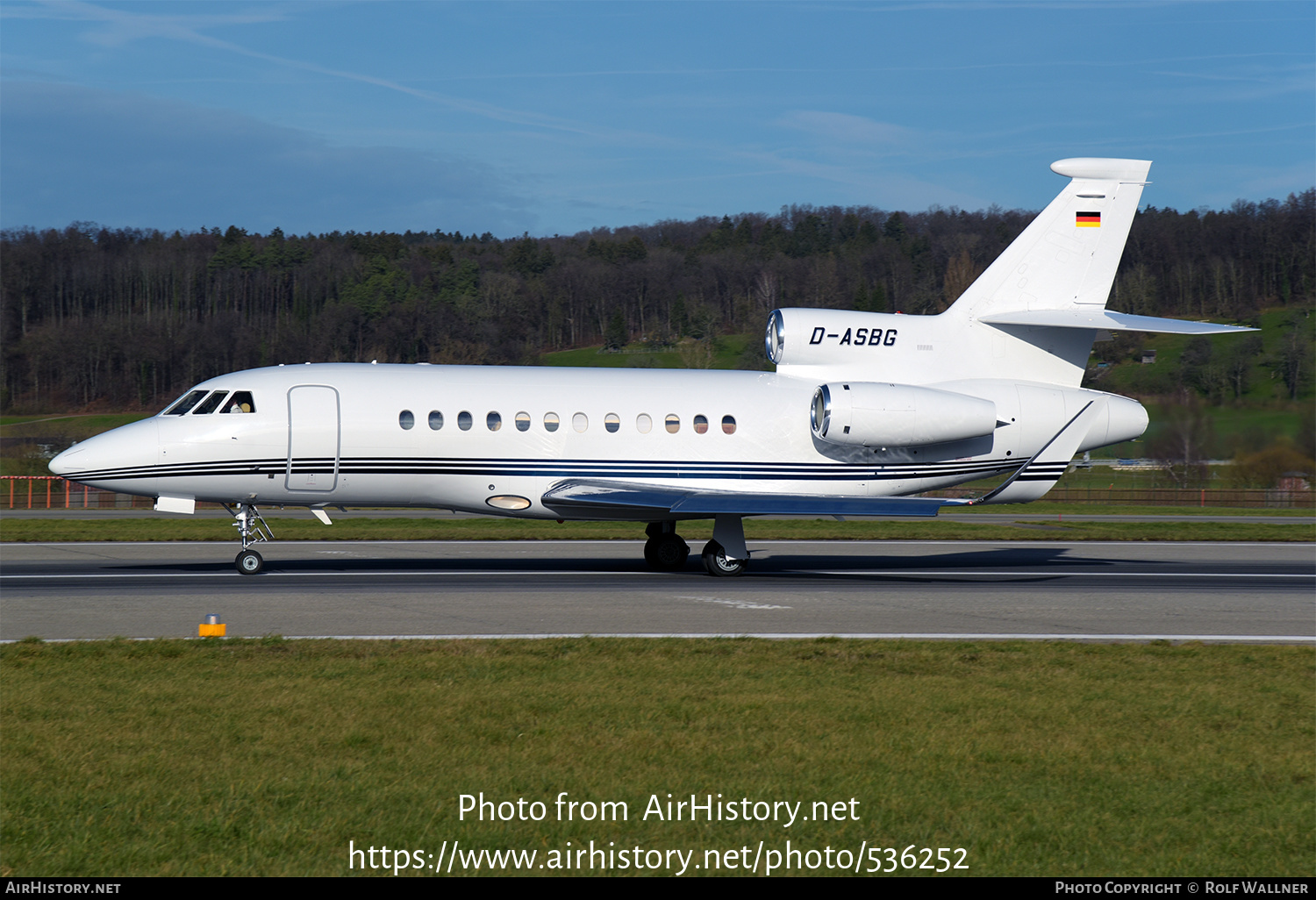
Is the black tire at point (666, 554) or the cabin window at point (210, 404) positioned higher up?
the cabin window at point (210, 404)

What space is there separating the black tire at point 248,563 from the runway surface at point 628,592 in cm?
38

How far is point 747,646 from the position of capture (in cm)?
1290

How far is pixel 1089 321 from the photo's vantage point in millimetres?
21750

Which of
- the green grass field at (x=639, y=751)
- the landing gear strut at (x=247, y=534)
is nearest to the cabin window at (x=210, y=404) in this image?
the landing gear strut at (x=247, y=534)

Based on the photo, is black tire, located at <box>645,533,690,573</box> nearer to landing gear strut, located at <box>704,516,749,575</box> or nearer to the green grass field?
landing gear strut, located at <box>704,516,749,575</box>

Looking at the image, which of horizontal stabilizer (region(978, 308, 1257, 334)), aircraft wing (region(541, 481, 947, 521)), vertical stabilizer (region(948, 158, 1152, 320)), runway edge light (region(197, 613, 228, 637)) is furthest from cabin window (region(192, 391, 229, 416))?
vertical stabilizer (region(948, 158, 1152, 320))

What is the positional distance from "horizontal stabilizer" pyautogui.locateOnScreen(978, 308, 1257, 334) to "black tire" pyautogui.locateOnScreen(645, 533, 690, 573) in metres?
7.48

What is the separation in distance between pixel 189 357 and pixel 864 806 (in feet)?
348

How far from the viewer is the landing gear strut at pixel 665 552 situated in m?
22.0

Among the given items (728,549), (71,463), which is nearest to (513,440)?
(728,549)

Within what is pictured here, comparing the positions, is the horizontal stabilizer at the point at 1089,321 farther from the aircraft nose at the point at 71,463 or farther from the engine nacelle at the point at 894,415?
the aircraft nose at the point at 71,463

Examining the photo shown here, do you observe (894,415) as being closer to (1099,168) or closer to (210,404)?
(1099,168)

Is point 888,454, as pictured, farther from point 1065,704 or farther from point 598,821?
point 598,821

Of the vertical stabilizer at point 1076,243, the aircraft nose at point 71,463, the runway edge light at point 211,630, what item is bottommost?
the runway edge light at point 211,630
